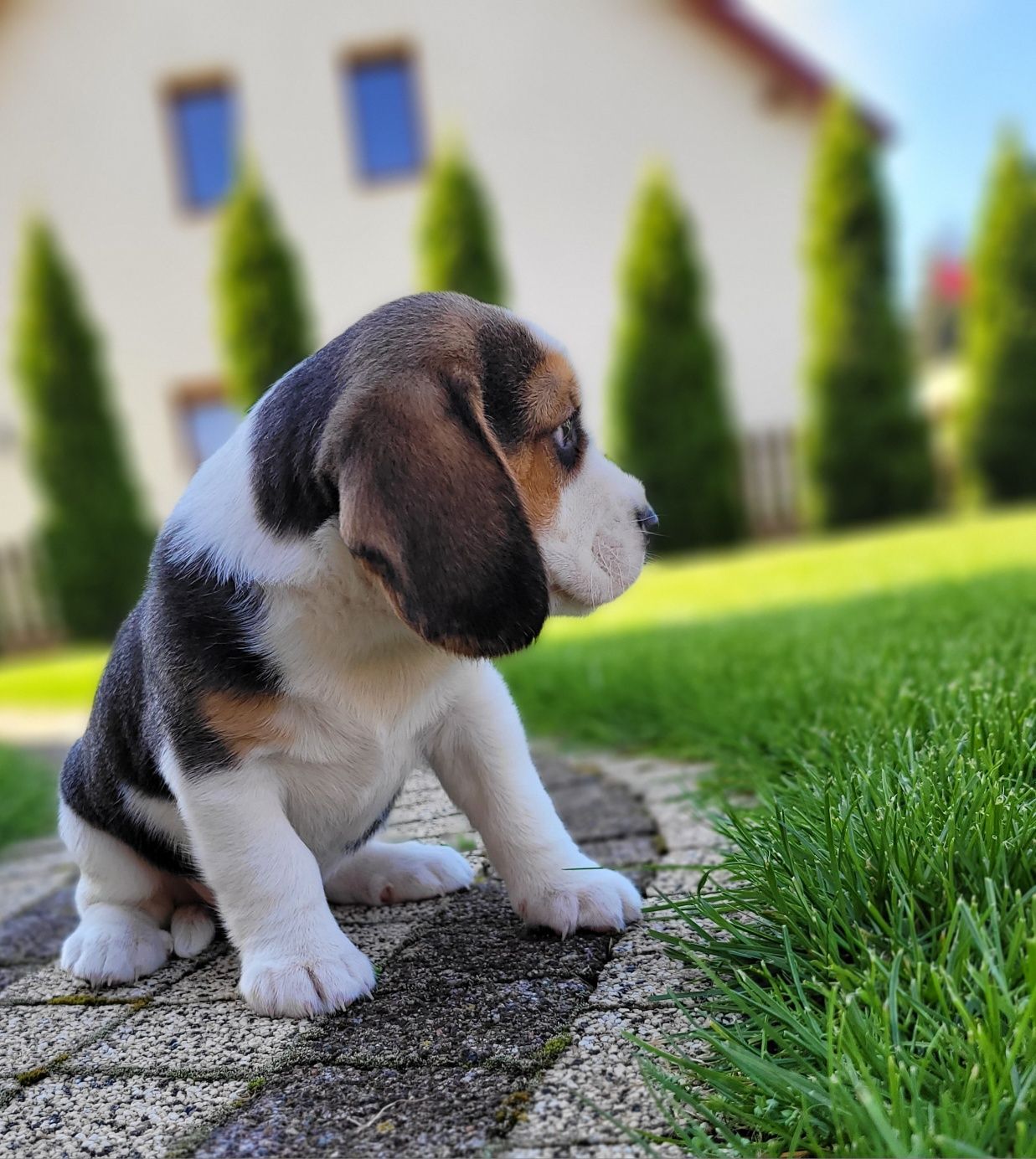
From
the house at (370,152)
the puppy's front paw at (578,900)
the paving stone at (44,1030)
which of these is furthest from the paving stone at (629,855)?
the house at (370,152)

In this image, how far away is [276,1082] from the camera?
172cm

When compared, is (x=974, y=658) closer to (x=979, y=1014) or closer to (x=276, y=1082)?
(x=979, y=1014)

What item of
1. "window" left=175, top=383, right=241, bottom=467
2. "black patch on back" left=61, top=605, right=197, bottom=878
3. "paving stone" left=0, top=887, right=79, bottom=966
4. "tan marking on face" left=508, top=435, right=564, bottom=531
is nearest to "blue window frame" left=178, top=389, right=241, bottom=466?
"window" left=175, top=383, right=241, bottom=467

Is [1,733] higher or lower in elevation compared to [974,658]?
lower

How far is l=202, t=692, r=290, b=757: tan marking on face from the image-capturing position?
1.97 m

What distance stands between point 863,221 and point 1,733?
456 inches

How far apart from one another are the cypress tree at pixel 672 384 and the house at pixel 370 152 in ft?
3.26

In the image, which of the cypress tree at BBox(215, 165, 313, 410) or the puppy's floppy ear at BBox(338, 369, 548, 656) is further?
the cypress tree at BBox(215, 165, 313, 410)

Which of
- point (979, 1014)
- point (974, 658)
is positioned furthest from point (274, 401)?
point (974, 658)

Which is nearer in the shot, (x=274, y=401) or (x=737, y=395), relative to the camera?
(x=274, y=401)

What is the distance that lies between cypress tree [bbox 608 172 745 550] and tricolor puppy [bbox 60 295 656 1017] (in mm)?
11929

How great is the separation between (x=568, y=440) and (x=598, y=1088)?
1141mm

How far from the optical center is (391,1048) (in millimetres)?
1774

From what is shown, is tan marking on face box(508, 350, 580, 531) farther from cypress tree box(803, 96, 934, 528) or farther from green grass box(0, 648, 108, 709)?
cypress tree box(803, 96, 934, 528)
